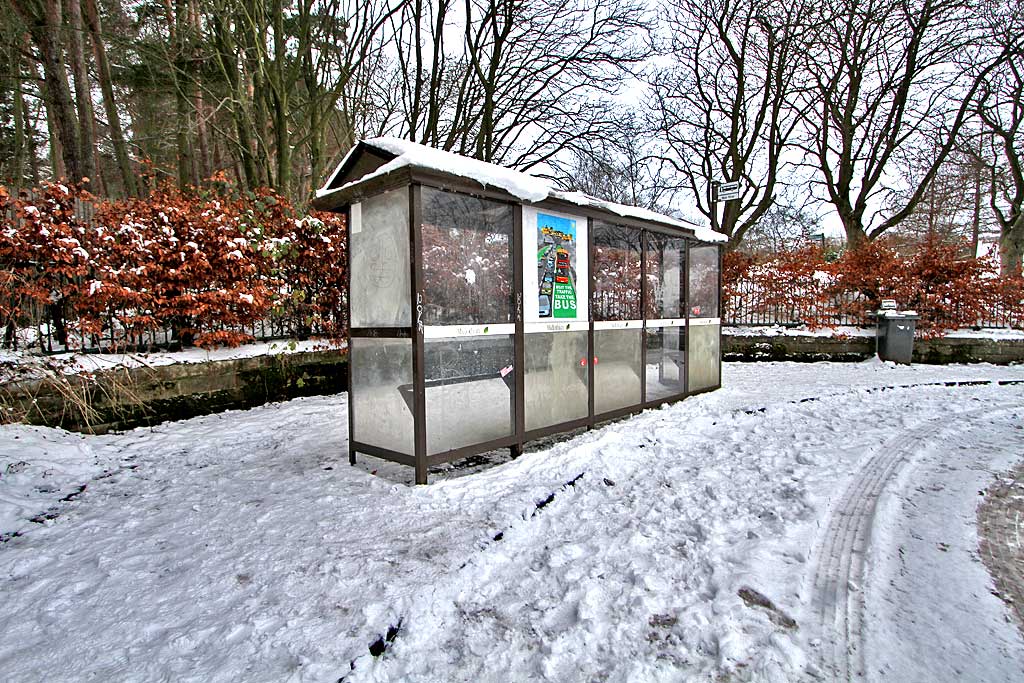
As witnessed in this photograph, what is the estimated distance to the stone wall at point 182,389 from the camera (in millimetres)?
5496

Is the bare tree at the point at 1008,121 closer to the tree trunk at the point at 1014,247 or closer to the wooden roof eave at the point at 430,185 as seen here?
the tree trunk at the point at 1014,247

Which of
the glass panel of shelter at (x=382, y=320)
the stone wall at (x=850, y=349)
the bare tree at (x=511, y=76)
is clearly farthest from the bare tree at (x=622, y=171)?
the glass panel of shelter at (x=382, y=320)

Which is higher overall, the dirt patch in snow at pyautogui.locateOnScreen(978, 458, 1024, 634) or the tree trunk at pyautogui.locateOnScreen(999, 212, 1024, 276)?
the tree trunk at pyautogui.locateOnScreen(999, 212, 1024, 276)

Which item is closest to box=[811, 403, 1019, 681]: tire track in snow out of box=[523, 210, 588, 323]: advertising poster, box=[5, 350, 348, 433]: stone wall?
box=[523, 210, 588, 323]: advertising poster

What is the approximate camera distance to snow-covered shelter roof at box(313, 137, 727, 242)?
3.94 m

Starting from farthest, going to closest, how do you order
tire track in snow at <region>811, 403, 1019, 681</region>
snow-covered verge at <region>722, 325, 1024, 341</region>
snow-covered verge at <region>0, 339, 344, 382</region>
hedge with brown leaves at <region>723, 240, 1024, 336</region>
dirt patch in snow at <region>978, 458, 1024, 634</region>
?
hedge with brown leaves at <region>723, 240, 1024, 336</region>, snow-covered verge at <region>722, 325, 1024, 341</region>, snow-covered verge at <region>0, 339, 344, 382</region>, dirt patch in snow at <region>978, 458, 1024, 634</region>, tire track in snow at <region>811, 403, 1019, 681</region>

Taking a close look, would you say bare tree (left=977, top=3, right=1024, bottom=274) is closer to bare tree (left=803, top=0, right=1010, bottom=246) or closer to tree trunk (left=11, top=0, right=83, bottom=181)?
bare tree (left=803, top=0, right=1010, bottom=246)

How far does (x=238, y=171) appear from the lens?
1672 cm

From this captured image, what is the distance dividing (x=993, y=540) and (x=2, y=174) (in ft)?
64.7

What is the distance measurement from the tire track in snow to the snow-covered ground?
0.01 metres

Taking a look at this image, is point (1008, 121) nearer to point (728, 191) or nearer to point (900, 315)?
point (900, 315)

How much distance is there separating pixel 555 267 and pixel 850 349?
30.1 ft

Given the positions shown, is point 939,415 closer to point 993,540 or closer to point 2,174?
point 993,540

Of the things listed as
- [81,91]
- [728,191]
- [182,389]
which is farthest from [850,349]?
[81,91]
